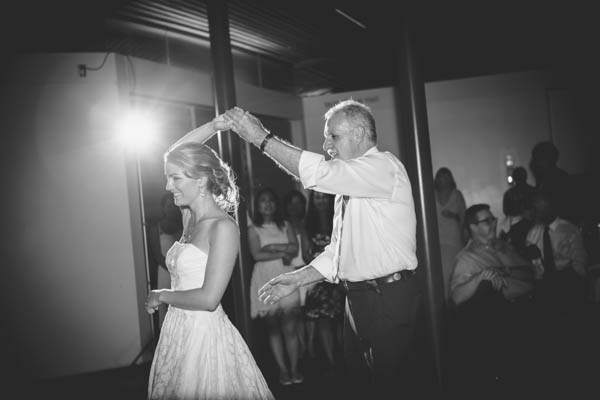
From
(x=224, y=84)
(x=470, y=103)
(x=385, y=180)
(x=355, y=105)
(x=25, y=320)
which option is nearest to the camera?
(x=385, y=180)

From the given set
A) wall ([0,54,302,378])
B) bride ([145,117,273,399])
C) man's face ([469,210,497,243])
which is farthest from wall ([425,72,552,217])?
bride ([145,117,273,399])

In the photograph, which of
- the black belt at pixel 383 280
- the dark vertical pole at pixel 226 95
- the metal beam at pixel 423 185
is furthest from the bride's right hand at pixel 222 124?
the dark vertical pole at pixel 226 95

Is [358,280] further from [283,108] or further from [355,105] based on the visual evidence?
[283,108]

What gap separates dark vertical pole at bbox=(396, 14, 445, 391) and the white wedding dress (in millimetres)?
1199

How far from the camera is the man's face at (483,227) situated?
388cm

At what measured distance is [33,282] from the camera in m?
4.73

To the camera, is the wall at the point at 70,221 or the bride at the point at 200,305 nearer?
the bride at the point at 200,305

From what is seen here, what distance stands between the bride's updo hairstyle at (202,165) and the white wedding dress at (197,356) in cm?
28

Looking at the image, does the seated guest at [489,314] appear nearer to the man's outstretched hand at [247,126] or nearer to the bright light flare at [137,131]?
the man's outstretched hand at [247,126]

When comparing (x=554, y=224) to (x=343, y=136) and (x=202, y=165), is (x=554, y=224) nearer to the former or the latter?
(x=343, y=136)

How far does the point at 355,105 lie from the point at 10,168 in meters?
3.62

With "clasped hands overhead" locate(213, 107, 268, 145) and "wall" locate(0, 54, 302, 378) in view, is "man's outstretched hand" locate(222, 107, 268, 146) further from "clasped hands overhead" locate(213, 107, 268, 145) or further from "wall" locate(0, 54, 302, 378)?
"wall" locate(0, 54, 302, 378)

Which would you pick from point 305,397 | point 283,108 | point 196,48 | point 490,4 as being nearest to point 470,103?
point 490,4

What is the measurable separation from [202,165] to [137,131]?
10.4 ft
